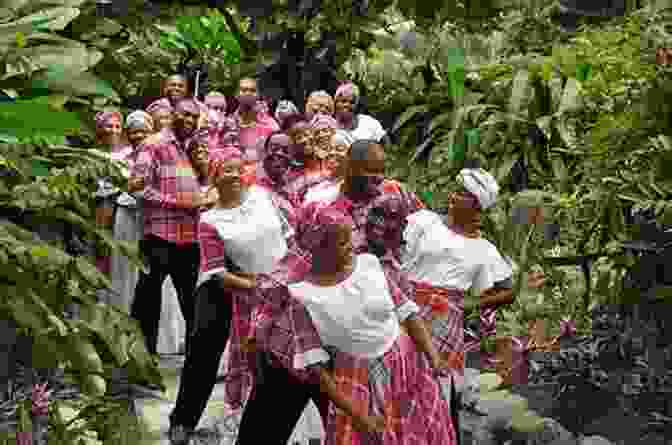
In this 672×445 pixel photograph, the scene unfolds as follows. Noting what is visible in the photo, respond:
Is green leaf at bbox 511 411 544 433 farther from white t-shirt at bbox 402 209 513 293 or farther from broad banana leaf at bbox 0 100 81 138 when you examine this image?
broad banana leaf at bbox 0 100 81 138

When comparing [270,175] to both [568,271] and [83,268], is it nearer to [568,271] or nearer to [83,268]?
[568,271]

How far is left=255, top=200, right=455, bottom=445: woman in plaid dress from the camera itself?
188 inches

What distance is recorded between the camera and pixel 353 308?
15.6 feet

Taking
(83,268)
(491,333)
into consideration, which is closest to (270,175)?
(491,333)

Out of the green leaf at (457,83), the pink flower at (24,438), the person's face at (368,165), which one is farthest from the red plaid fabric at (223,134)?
the pink flower at (24,438)

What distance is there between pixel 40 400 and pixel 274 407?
4.47 ft

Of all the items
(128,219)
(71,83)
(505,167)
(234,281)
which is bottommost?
(128,219)

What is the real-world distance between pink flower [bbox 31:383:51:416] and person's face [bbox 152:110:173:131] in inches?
187

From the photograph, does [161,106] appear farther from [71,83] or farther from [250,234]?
[71,83]

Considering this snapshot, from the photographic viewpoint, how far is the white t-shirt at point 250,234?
257 inches

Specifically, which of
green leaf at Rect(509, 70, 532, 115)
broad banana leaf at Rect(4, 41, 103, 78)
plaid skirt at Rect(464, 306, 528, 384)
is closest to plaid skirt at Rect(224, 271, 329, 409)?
broad banana leaf at Rect(4, 41, 103, 78)

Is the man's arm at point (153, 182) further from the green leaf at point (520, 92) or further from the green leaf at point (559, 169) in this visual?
the green leaf at point (520, 92)

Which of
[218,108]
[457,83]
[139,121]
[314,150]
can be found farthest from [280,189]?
[218,108]

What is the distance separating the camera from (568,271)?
329 inches
